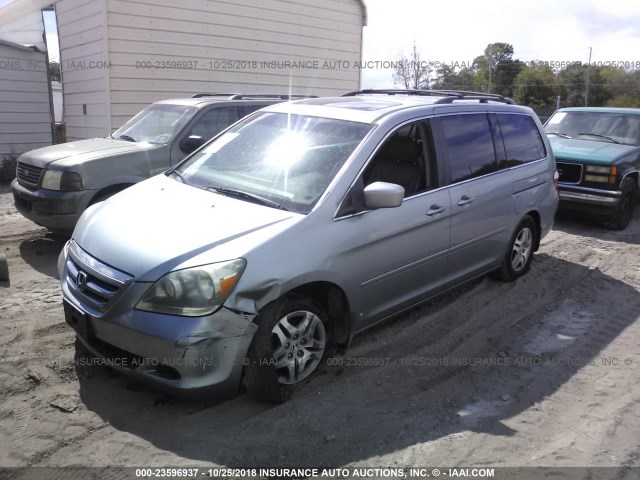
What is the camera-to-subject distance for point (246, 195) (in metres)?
3.83

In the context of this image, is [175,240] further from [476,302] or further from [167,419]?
[476,302]

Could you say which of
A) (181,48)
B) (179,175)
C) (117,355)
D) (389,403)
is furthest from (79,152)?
(181,48)

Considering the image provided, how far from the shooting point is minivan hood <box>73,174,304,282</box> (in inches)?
124

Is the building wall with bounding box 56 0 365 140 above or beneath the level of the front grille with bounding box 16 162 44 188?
above

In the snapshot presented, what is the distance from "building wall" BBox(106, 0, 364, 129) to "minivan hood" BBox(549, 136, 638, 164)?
6.78 m

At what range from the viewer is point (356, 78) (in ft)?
49.3

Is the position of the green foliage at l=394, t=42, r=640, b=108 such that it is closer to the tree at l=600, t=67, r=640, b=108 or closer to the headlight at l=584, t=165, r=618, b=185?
the tree at l=600, t=67, r=640, b=108

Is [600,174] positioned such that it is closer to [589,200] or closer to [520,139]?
[589,200]

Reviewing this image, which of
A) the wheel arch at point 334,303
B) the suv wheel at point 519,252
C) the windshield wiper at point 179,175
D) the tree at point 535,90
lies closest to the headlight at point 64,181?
the windshield wiper at point 179,175

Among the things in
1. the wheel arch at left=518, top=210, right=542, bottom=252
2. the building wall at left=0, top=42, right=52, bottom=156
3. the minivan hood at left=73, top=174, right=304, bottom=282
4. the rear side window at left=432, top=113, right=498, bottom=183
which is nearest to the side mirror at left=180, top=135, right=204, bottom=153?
the minivan hood at left=73, top=174, right=304, bottom=282

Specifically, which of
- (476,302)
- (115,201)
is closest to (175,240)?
(115,201)

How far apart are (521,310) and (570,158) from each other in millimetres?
4415

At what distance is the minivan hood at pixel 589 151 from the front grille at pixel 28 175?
7.50 metres

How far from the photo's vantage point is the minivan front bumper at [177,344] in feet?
9.91
